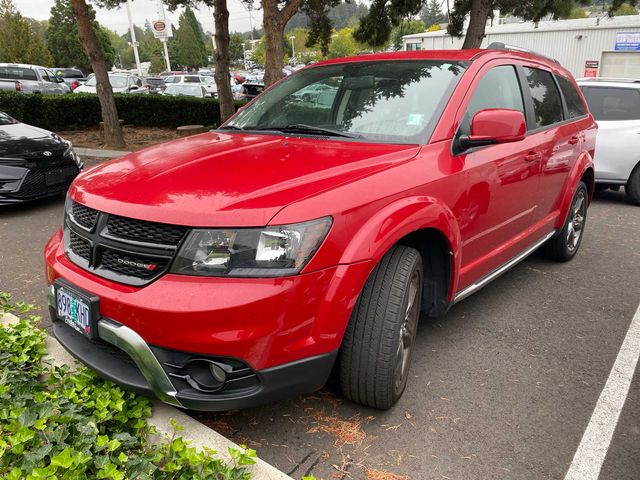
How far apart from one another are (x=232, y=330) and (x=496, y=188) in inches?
78.0

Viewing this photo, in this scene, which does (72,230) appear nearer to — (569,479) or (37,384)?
(37,384)

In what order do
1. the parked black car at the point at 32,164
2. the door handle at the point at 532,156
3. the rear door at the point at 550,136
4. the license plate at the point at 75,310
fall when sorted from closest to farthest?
1. the license plate at the point at 75,310
2. the door handle at the point at 532,156
3. the rear door at the point at 550,136
4. the parked black car at the point at 32,164

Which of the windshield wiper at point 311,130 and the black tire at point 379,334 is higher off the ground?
the windshield wiper at point 311,130

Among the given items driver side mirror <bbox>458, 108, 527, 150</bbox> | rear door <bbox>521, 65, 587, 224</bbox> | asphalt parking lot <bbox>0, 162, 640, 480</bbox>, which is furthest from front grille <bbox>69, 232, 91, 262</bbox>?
rear door <bbox>521, 65, 587, 224</bbox>

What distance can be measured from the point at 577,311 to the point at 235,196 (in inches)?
115

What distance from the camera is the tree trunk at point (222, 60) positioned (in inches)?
516

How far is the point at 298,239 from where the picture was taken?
2.15 metres

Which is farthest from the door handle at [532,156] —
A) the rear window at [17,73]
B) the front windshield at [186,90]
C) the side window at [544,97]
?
the rear window at [17,73]

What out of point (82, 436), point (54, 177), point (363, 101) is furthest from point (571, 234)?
point (54, 177)

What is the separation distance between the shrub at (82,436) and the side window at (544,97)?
126 inches

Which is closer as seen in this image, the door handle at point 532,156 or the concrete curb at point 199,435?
the concrete curb at point 199,435

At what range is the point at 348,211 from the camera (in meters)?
2.29

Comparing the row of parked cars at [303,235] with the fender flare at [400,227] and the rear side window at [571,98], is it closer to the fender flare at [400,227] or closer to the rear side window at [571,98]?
the fender flare at [400,227]

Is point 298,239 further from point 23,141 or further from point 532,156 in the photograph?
point 23,141
